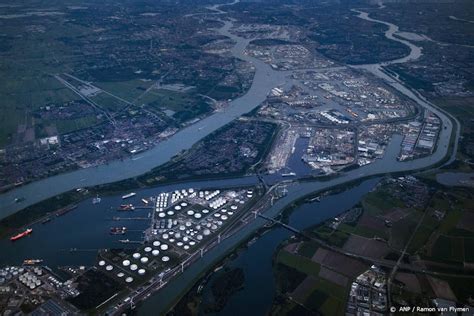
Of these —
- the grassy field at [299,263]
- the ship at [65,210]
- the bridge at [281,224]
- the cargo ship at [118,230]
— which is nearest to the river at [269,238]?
the bridge at [281,224]

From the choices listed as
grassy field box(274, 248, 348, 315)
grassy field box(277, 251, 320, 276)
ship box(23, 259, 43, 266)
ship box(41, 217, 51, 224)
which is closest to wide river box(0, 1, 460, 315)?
ship box(41, 217, 51, 224)

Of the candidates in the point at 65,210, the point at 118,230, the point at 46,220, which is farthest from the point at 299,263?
the point at 46,220

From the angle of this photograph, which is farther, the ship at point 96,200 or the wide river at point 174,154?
the wide river at point 174,154

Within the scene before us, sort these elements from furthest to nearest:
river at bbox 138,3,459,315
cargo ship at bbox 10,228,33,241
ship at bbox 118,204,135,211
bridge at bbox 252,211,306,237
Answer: ship at bbox 118,204,135,211
bridge at bbox 252,211,306,237
cargo ship at bbox 10,228,33,241
river at bbox 138,3,459,315

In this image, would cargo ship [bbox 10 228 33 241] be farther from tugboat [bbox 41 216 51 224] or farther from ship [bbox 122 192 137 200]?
ship [bbox 122 192 137 200]

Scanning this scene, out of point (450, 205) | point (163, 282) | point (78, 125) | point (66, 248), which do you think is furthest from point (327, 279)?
point (78, 125)

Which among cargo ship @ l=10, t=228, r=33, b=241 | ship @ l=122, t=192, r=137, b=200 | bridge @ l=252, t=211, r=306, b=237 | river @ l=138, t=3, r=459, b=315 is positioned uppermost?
cargo ship @ l=10, t=228, r=33, b=241

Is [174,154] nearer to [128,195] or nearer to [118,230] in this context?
[128,195]

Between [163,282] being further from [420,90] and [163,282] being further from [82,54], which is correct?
[82,54]

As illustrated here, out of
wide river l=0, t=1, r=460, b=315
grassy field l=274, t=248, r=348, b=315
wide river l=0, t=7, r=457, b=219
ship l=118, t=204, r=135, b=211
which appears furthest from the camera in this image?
wide river l=0, t=7, r=457, b=219

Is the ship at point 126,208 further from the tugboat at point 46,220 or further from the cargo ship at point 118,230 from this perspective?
the tugboat at point 46,220

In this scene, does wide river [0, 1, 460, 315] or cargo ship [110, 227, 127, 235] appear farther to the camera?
cargo ship [110, 227, 127, 235]
